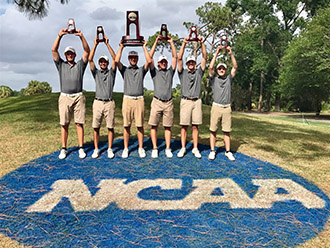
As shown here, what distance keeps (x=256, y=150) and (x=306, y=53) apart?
19.7 metres

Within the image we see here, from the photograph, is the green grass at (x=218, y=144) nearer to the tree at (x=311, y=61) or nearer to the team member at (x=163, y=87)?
the team member at (x=163, y=87)

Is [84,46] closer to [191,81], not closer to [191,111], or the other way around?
[191,81]

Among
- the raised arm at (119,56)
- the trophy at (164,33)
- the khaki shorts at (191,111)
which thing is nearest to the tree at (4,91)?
the raised arm at (119,56)

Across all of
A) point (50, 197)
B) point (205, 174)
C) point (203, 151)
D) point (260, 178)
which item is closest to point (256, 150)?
point (203, 151)

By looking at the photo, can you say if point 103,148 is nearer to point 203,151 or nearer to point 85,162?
point 85,162

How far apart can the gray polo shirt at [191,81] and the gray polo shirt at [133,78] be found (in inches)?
32.6

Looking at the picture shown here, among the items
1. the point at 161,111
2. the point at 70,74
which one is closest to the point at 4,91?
the point at 70,74

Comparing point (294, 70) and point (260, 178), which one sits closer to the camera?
point (260, 178)

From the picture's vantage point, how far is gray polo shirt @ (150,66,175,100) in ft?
17.7

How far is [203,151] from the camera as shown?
21.0 ft

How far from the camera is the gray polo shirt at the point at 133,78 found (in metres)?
5.33

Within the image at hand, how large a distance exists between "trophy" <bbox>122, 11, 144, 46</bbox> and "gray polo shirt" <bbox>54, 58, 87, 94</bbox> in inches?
40.7

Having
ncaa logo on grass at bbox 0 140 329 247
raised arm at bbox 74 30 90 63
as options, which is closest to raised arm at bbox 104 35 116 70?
raised arm at bbox 74 30 90 63

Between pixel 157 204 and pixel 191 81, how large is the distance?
2.77m
